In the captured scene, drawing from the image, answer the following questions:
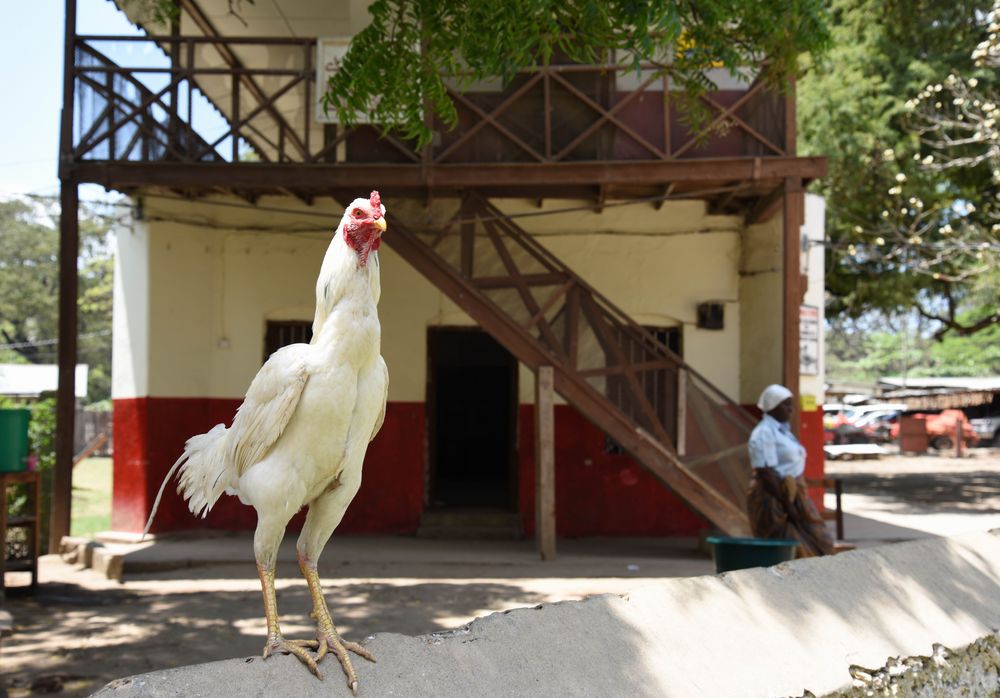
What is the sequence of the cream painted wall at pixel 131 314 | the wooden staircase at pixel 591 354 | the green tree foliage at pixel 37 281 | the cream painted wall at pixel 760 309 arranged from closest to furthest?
the wooden staircase at pixel 591 354 < the cream painted wall at pixel 760 309 < the cream painted wall at pixel 131 314 < the green tree foliage at pixel 37 281

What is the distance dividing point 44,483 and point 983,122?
13.2 m

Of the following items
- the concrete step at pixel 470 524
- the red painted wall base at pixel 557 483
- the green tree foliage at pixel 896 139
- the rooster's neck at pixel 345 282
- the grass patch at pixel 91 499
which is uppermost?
the green tree foliage at pixel 896 139

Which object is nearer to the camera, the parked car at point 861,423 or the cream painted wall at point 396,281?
the cream painted wall at point 396,281

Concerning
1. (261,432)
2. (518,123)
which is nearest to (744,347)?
(518,123)

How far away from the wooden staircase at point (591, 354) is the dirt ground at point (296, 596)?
1075mm

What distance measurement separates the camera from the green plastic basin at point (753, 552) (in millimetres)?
5613

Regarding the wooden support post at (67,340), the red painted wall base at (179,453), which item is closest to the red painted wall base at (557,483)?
the red painted wall base at (179,453)

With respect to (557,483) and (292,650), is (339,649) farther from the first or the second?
(557,483)

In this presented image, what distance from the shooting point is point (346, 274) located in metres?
3.06

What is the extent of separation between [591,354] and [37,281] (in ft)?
114

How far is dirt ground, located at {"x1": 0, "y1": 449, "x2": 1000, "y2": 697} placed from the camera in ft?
21.7

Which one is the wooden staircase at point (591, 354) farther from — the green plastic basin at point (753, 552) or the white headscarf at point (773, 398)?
the green plastic basin at point (753, 552)

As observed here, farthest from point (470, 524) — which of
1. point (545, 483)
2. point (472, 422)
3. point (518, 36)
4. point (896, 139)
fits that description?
point (896, 139)

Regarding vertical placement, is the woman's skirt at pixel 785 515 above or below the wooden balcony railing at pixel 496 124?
below
